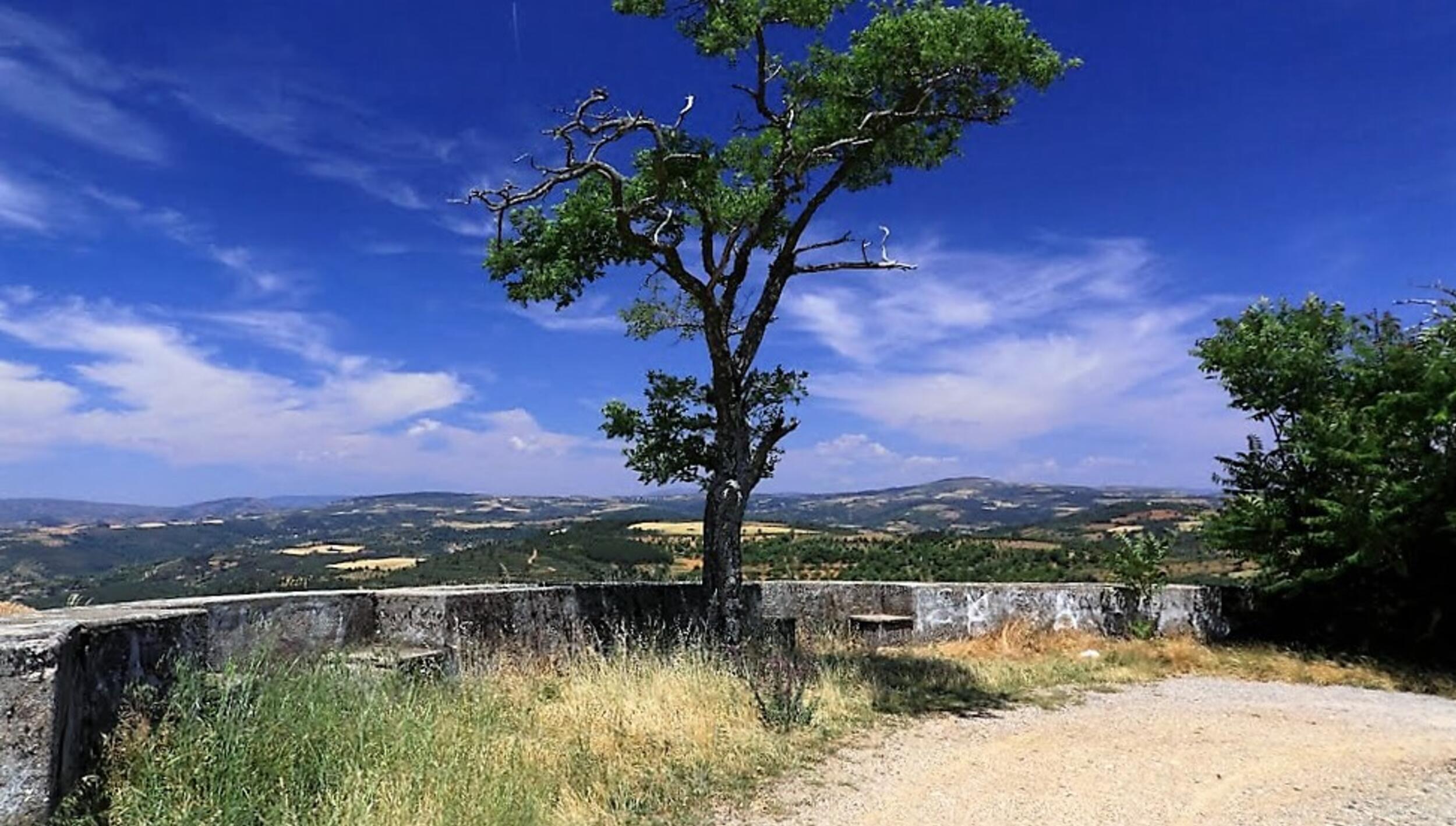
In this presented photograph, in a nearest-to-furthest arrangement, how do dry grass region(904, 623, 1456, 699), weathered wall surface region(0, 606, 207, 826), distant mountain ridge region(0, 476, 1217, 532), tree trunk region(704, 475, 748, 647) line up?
weathered wall surface region(0, 606, 207, 826)
tree trunk region(704, 475, 748, 647)
dry grass region(904, 623, 1456, 699)
distant mountain ridge region(0, 476, 1217, 532)

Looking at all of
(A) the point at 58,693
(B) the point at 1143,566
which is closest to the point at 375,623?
(A) the point at 58,693

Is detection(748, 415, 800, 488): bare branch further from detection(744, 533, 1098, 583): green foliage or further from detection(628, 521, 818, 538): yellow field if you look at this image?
detection(628, 521, 818, 538): yellow field

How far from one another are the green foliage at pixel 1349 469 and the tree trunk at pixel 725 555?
7.34 meters

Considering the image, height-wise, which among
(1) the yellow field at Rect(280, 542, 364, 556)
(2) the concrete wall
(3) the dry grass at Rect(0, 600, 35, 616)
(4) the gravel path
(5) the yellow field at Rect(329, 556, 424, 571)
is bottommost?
(1) the yellow field at Rect(280, 542, 364, 556)

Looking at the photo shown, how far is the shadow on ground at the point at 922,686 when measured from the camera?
852 cm

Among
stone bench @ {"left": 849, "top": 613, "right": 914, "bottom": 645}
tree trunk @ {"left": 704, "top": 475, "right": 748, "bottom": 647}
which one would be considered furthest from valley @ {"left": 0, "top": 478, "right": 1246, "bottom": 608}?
stone bench @ {"left": 849, "top": 613, "right": 914, "bottom": 645}

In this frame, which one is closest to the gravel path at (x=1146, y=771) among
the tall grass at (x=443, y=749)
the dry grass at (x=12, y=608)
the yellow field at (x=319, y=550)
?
the tall grass at (x=443, y=749)

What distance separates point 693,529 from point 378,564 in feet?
43.9

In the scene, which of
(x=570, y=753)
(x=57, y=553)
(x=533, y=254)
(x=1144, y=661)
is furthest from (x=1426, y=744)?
(x=57, y=553)

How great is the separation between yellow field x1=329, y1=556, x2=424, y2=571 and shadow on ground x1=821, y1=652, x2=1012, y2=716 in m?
23.5

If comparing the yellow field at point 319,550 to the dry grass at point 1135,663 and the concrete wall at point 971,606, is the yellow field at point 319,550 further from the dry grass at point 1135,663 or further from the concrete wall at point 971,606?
the dry grass at point 1135,663

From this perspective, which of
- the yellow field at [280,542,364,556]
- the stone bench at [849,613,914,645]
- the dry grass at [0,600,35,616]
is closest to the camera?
the dry grass at [0,600,35,616]

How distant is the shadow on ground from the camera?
8523mm

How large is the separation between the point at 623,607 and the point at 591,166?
14.7 feet
